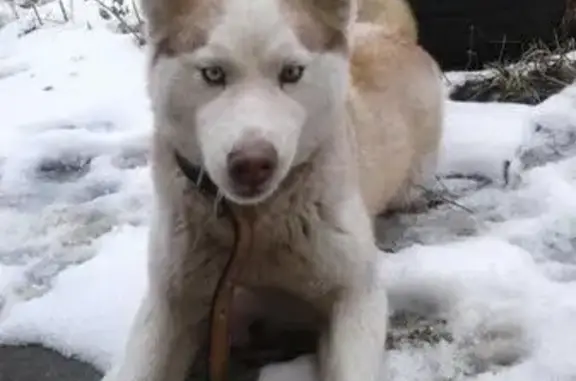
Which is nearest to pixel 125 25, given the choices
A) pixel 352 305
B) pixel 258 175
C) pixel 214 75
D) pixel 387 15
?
pixel 387 15

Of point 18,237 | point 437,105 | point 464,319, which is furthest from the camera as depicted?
point 437,105

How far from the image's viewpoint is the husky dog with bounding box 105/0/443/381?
2.77 m

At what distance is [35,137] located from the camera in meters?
4.89

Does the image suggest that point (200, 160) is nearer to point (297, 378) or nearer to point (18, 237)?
point (297, 378)

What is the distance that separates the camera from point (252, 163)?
2666 mm

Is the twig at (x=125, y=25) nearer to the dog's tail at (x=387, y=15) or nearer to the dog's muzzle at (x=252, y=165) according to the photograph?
the dog's tail at (x=387, y=15)

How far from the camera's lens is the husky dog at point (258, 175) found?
2770 mm

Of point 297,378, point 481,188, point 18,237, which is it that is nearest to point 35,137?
point 18,237

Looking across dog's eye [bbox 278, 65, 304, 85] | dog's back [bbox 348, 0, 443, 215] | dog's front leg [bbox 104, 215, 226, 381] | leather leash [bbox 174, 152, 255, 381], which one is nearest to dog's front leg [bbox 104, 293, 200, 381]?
dog's front leg [bbox 104, 215, 226, 381]

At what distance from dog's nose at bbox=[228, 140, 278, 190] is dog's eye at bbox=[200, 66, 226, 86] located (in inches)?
8.7

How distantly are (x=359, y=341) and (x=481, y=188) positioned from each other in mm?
1272

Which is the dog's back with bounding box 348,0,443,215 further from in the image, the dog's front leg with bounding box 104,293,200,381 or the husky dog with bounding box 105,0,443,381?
the dog's front leg with bounding box 104,293,200,381

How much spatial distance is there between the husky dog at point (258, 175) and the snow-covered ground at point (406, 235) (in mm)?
199

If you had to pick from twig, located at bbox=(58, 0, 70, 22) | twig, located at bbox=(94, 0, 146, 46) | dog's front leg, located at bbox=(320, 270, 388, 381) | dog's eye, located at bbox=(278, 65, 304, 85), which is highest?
dog's eye, located at bbox=(278, 65, 304, 85)
